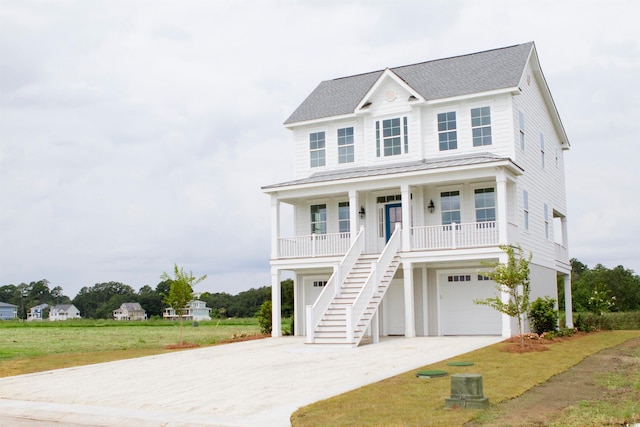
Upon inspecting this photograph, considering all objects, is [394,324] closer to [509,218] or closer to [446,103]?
[509,218]

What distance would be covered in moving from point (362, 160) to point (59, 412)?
18393 millimetres

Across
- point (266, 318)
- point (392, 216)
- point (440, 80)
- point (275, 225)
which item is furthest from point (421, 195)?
point (266, 318)

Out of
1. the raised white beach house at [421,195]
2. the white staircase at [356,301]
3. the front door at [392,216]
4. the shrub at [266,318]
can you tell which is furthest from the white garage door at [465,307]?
the shrub at [266,318]

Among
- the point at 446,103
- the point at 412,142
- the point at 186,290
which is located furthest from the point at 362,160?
the point at 186,290

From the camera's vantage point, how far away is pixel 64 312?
141000mm

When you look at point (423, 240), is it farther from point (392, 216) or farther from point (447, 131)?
point (447, 131)

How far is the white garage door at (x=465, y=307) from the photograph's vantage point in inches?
1007

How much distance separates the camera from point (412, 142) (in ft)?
89.5

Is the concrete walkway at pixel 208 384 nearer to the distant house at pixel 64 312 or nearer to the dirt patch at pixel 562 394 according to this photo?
the dirt patch at pixel 562 394

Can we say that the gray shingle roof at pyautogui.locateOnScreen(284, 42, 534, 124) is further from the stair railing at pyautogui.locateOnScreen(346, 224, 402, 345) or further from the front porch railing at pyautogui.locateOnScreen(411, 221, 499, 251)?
the stair railing at pyautogui.locateOnScreen(346, 224, 402, 345)

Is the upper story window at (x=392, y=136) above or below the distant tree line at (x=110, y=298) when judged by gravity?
above

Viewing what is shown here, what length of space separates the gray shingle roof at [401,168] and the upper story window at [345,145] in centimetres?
69

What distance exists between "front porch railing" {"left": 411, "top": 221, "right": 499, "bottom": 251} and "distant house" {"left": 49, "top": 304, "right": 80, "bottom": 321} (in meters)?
128

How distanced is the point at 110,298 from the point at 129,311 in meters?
14.3
